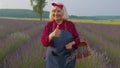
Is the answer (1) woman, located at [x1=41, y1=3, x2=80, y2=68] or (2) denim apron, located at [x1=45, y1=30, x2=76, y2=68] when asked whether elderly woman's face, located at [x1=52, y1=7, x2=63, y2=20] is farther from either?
(2) denim apron, located at [x1=45, y1=30, x2=76, y2=68]

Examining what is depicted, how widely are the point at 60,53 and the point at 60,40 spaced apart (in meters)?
0.16

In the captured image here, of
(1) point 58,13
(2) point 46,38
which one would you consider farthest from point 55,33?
(1) point 58,13

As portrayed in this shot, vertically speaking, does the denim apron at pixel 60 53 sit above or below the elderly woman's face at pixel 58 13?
below

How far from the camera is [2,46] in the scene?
7973 mm

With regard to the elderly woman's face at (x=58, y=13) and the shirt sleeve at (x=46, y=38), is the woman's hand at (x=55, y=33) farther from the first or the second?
the elderly woman's face at (x=58, y=13)

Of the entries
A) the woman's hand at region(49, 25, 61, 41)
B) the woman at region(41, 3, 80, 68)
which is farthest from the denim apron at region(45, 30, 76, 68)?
the woman's hand at region(49, 25, 61, 41)

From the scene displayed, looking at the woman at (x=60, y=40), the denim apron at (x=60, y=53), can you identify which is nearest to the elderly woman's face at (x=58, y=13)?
the woman at (x=60, y=40)

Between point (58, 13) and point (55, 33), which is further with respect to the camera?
point (58, 13)

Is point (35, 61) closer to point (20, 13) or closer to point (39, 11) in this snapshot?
point (39, 11)

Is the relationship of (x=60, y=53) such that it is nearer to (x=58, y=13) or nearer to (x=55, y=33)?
(x=55, y=33)

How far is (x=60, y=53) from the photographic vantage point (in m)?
4.19

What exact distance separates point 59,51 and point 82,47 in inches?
14.1

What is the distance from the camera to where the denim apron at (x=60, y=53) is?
4152 mm

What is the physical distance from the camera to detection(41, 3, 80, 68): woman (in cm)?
414
